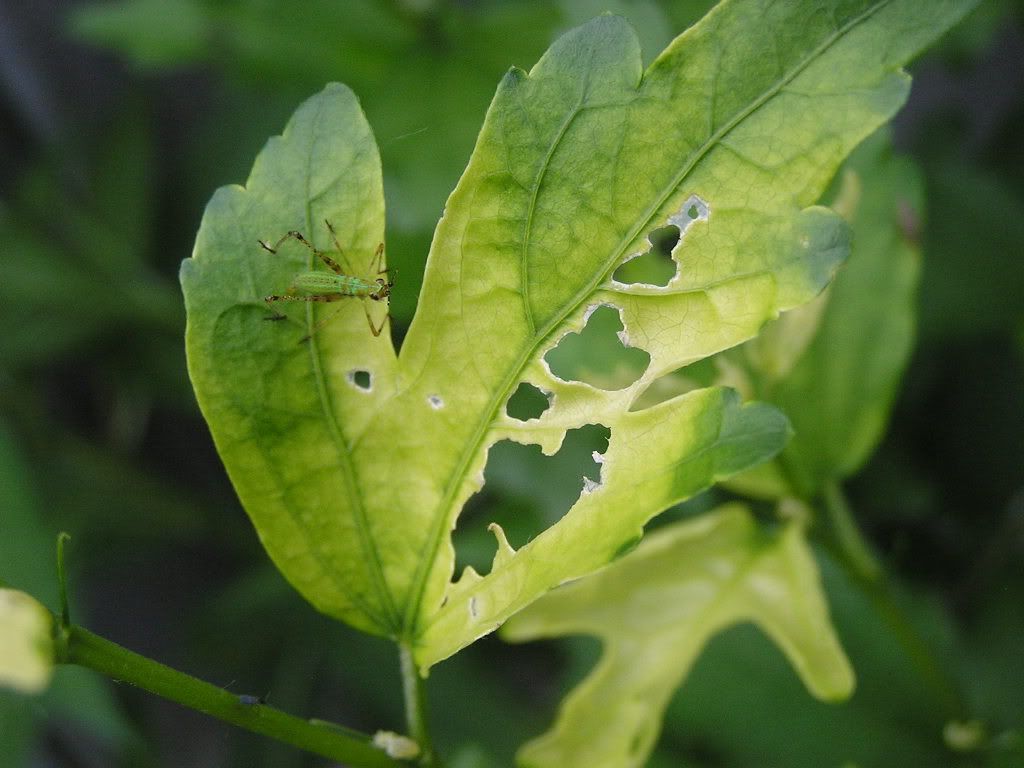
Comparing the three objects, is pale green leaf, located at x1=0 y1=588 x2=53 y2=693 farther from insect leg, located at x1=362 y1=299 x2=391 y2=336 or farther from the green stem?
the green stem

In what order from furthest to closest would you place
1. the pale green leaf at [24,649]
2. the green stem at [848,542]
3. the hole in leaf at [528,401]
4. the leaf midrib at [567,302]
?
1. the hole in leaf at [528,401]
2. the green stem at [848,542]
3. the leaf midrib at [567,302]
4. the pale green leaf at [24,649]

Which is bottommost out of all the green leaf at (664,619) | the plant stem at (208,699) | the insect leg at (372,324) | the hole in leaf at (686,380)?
the green leaf at (664,619)

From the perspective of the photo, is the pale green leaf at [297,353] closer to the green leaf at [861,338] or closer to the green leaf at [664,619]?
the green leaf at [664,619]

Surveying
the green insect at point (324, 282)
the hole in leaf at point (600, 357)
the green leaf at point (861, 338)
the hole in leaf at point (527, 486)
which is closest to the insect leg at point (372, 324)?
the green insect at point (324, 282)

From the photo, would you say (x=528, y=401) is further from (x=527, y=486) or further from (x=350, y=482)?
(x=350, y=482)

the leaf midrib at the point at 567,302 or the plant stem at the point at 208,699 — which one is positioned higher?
the leaf midrib at the point at 567,302

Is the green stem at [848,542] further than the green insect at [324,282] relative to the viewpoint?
Yes

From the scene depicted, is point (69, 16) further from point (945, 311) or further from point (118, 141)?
point (945, 311)

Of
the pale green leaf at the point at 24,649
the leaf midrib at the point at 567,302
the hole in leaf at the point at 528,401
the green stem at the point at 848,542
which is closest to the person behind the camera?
the pale green leaf at the point at 24,649
